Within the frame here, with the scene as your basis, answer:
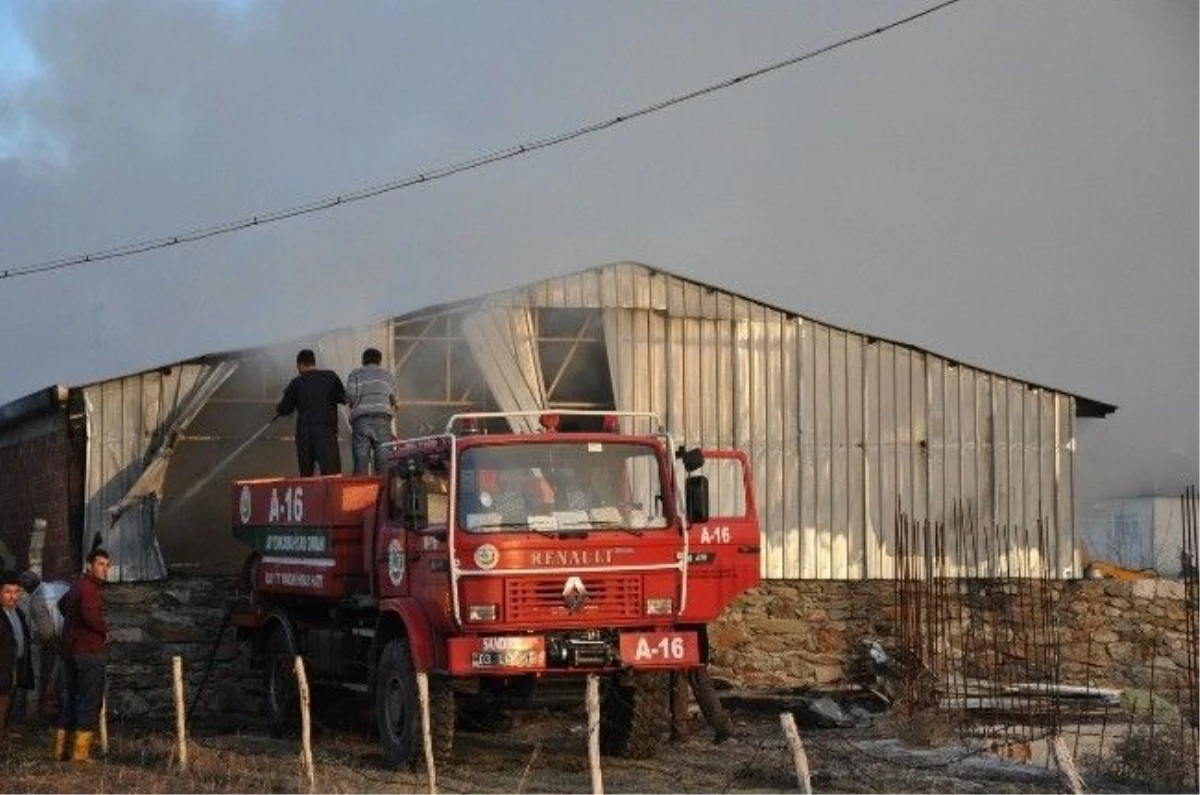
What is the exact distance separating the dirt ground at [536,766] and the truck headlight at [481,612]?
1.06 m

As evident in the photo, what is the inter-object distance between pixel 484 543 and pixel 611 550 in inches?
38.2

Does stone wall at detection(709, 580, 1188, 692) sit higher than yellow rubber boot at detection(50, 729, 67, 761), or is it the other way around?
stone wall at detection(709, 580, 1188, 692)

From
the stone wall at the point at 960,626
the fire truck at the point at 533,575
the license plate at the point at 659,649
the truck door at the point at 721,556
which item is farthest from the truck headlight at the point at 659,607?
the stone wall at the point at 960,626

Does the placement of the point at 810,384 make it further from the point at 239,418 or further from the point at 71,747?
the point at 71,747

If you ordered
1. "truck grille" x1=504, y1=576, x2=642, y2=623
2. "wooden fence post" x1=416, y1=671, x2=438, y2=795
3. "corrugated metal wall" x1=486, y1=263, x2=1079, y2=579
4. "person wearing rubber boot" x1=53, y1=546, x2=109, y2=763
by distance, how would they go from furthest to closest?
1. "corrugated metal wall" x1=486, y1=263, x2=1079, y2=579
2. "person wearing rubber boot" x1=53, y1=546, x2=109, y2=763
3. "truck grille" x1=504, y1=576, x2=642, y2=623
4. "wooden fence post" x1=416, y1=671, x2=438, y2=795

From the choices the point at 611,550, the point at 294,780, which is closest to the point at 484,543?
the point at 611,550

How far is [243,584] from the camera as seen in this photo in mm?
19219

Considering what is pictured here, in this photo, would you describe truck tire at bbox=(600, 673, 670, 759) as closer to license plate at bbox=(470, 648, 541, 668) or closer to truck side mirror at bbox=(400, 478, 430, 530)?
license plate at bbox=(470, 648, 541, 668)

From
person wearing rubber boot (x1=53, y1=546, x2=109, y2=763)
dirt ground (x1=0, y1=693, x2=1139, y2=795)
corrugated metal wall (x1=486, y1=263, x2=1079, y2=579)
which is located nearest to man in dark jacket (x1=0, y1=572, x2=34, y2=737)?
dirt ground (x1=0, y1=693, x2=1139, y2=795)

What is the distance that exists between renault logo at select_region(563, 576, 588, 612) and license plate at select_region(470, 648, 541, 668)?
0.42 m

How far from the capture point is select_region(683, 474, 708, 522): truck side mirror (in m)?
14.8

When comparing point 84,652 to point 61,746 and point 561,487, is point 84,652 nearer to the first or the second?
point 61,746

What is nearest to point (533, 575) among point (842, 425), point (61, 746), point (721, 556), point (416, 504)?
point (416, 504)

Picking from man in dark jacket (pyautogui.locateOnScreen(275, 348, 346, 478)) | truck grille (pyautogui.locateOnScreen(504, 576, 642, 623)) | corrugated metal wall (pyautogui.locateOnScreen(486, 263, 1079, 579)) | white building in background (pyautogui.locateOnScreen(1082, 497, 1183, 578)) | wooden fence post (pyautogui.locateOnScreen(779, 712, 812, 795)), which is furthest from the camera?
white building in background (pyautogui.locateOnScreen(1082, 497, 1183, 578))
